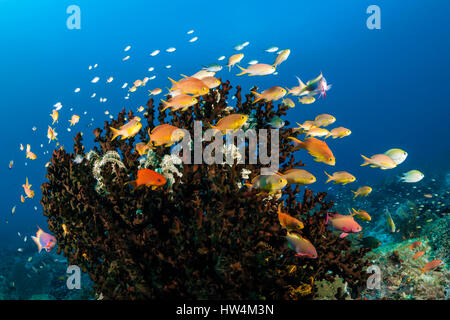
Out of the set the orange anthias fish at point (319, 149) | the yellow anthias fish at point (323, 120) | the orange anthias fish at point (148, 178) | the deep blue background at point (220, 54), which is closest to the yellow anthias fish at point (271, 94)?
the orange anthias fish at point (319, 149)

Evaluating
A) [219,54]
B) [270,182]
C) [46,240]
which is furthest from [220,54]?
[270,182]

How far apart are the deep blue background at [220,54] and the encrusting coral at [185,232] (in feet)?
280

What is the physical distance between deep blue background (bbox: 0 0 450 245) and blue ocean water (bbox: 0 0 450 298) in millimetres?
443

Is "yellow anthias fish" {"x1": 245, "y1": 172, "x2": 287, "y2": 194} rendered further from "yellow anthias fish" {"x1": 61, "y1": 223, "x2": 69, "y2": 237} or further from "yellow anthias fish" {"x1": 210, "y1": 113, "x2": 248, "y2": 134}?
"yellow anthias fish" {"x1": 61, "y1": 223, "x2": 69, "y2": 237}

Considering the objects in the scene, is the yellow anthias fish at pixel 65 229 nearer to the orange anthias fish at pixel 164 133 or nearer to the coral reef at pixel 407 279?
the orange anthias fish at pixel 164 133

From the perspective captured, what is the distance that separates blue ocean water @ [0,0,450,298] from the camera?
93312 millimetres

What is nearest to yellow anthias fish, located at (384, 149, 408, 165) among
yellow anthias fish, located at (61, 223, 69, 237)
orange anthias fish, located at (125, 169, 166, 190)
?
orange anthias fish, located at (125, 169, 166, 190)

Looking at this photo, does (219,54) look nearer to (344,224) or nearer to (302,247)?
(344,224)

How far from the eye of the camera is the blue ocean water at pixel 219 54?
9331 cm

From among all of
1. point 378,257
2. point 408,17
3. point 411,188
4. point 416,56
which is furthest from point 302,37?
point 378,257

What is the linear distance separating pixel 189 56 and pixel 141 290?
108508mm

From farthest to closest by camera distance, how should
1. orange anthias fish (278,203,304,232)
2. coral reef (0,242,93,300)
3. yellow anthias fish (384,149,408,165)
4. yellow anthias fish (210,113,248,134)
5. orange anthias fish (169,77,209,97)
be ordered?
1. coral reef (0,242,93,300)
2. yellow anthias fish (384,149,408,165)
3. orange anthias fish (169,77,209,97)
4. yellow anthias fish (210,113,248,134)
5. orange anthias fish (278,203,304,232)
